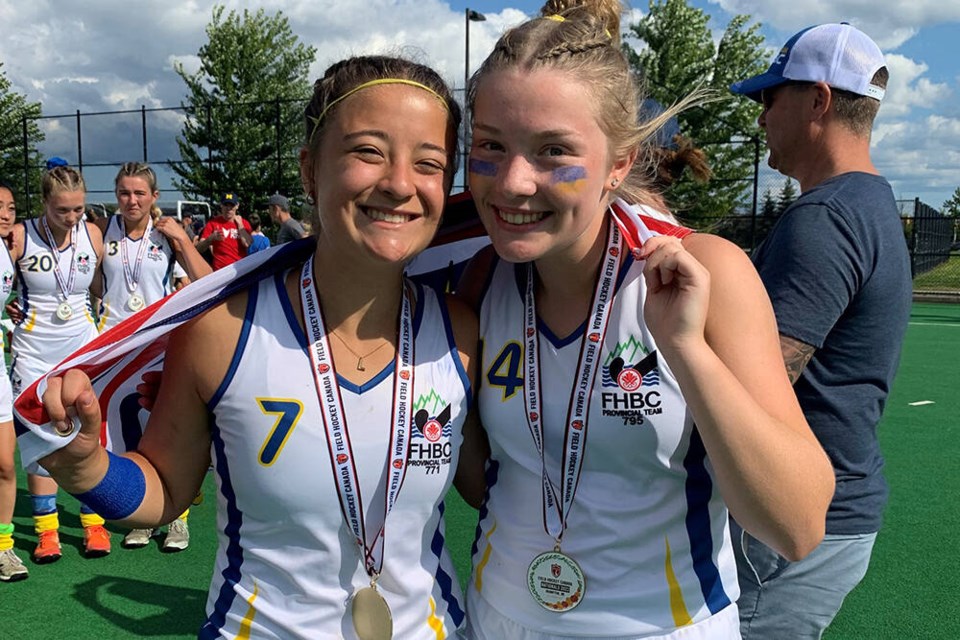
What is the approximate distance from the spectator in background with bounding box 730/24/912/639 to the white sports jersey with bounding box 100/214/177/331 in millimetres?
4453

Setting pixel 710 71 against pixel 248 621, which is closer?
pixel 248 621

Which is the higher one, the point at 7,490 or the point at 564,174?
the point at 564,174

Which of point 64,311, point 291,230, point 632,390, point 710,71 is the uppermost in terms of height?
point 710,71

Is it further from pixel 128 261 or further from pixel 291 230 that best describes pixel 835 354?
pixel 291 230

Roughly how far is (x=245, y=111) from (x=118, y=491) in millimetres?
27050

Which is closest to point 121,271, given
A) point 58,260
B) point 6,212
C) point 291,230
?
point 58,260

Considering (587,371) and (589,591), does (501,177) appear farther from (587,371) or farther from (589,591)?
(589,591)

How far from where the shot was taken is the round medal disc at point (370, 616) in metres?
1.77

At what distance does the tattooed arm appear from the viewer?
82.0 inches

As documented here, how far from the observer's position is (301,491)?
69.9 inches

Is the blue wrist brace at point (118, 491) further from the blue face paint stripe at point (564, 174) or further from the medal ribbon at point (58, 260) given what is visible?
the medal ribbon at point (58, 260)

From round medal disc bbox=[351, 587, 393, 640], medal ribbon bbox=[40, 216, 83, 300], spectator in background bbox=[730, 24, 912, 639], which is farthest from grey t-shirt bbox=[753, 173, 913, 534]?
medal ribbon bbox=[40, 216, 83, 300]

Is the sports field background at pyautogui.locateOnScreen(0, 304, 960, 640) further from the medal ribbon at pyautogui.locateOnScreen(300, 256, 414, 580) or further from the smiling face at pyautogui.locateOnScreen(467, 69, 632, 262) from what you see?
the smiling face at pyautogui.locateOnScreen(467, 69, 632, 262)

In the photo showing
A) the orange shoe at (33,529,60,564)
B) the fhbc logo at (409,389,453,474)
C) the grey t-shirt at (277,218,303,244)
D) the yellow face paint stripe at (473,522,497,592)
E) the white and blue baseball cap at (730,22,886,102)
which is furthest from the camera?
the grey t-shirt at (277,218,303,244)
